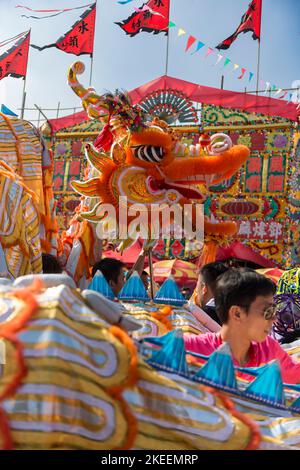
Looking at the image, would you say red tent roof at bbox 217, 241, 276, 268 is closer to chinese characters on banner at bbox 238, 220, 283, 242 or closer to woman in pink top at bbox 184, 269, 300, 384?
chinese characters on banner at bbox 238, 220, 283, 242

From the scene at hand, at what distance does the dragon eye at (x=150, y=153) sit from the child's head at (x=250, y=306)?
2.15 m

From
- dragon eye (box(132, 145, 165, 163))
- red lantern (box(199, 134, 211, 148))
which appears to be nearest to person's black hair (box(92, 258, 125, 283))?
dragon eye (box(132, 145, 165, 163))

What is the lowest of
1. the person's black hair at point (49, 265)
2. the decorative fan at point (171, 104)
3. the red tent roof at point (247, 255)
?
the red tent roof at point (247, 255)

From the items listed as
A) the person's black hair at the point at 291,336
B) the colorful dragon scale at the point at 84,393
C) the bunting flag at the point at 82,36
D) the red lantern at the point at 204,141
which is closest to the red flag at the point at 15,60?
the bunting flag at the point at 82,36

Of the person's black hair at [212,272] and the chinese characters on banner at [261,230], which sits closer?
the person's black hair at [212,272]

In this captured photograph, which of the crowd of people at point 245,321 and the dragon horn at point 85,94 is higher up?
the dragon horn at point 85,94

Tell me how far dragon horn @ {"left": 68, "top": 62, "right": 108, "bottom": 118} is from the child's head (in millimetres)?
2567

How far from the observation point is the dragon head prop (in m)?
3.94

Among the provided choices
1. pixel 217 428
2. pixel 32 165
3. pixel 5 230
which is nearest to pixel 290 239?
pixel 32 165

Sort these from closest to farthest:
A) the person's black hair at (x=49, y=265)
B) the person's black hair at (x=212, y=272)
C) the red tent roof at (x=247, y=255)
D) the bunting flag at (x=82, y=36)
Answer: the person's black hair at (x=212, y=272) → the person's black hair at (x=49, y=265) → the red tent roof at (x=247, y=255) → the bunting flag at (x=82, y=36)

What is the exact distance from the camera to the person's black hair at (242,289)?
1881mm

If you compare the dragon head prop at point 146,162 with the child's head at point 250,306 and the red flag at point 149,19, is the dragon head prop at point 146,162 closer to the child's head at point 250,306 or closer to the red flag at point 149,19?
the child's head at point 250,306

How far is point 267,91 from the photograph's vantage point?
33.1ft
